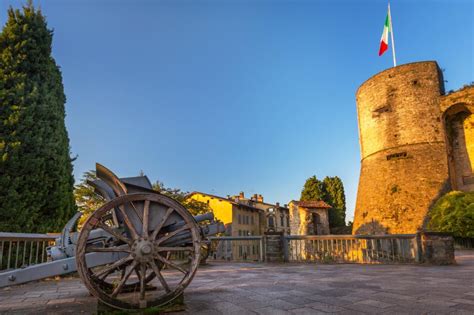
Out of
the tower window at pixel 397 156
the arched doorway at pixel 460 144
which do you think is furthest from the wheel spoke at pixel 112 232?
the arched doorway at pixel 460 144

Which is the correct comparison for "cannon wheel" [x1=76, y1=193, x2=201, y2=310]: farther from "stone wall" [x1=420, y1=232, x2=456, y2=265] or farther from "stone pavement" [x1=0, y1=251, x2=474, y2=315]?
"stone wall" [x1=420, y1=232, x2=456, y2=265]

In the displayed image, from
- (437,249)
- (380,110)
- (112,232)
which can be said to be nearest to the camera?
(112,232)

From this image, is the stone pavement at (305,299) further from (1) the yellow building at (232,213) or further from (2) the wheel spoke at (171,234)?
(1) the yellow building at (232,213)

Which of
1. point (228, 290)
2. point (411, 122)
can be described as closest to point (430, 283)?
point (228, 290)

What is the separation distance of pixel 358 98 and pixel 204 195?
72.7 ft

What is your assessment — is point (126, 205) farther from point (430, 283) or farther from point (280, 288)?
point (430, 283)

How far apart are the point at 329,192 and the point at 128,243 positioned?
137 feet

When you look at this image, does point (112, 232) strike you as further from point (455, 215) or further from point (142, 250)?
point (455, 215)

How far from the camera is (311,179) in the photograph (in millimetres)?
43062

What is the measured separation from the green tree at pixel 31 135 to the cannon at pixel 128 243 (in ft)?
18.5

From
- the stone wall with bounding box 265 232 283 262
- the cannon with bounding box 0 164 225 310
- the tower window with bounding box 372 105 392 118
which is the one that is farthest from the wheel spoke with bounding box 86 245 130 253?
the tower window with bounding box 372 105 392 118

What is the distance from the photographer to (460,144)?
2289cm

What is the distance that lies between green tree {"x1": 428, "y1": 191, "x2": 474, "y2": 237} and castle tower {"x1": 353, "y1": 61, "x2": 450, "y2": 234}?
2.08 metres

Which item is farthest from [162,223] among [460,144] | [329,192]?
[329,192]
